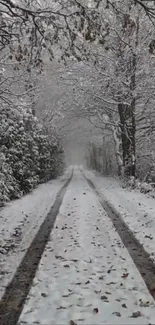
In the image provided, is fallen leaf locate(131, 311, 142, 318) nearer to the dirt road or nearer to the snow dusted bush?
the dirt road

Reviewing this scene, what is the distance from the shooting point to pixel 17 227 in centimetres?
1213

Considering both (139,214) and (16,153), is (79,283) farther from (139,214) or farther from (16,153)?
(16,153)

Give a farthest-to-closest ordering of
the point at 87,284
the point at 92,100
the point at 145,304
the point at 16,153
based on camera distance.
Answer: the point at 92,100, the point at 16,153, the point at 87,284, the point at 145,304

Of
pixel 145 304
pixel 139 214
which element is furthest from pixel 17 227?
pixel 145 304

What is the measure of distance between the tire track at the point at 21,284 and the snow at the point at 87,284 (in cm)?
11

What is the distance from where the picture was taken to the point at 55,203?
1747 centimetres

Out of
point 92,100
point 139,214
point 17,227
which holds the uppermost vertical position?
point 92,100

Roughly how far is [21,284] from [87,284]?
3.64ft

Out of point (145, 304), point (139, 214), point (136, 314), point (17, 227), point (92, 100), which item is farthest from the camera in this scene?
point (92, 100)

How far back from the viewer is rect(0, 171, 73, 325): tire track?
561 centimetres

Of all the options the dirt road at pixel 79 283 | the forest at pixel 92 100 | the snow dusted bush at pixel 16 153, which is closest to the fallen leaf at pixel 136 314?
the dirt road at pixel 79 283

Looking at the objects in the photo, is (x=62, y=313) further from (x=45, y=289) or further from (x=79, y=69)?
(x=79, y=69)

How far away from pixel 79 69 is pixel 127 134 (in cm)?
498

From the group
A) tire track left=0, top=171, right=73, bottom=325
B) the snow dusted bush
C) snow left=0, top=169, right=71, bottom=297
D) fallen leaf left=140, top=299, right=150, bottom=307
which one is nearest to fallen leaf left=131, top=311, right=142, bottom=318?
fallen leaf left=140, top=299, right=150, bottom=307
